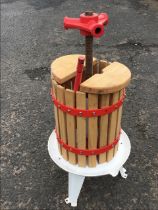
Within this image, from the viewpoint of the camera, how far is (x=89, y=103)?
2.14 meters

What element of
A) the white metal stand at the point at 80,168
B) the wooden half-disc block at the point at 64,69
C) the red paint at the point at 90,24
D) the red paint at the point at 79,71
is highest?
the red paint at the point at 90,24

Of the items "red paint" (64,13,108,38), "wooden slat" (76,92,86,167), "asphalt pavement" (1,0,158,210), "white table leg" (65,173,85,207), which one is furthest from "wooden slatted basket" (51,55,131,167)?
"asphalt pavement" (1,0,158,210)

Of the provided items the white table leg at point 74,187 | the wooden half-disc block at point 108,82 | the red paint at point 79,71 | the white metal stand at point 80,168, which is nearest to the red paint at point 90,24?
the red paint at point 79,71

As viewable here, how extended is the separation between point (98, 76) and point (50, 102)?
186cm

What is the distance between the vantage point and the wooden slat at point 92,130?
212 centimetres

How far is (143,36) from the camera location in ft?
17.8

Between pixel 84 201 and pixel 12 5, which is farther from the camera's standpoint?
pixel 12 5

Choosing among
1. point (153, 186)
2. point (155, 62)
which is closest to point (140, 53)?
point (155, 62)

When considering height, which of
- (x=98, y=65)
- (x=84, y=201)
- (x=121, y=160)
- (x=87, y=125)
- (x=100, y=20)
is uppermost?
(x=100, y=20)

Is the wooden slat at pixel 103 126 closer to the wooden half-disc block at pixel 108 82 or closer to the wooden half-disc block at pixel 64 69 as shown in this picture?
the wooden half-disc block at pixel 108 82

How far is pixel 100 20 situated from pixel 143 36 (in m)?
3.52

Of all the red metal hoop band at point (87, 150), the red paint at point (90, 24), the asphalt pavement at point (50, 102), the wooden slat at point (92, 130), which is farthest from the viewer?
the asphalt pavement at point (50, 102)

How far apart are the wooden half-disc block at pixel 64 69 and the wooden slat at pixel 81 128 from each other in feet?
0.68

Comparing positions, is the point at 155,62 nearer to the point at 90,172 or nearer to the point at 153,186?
the point at 153,186
